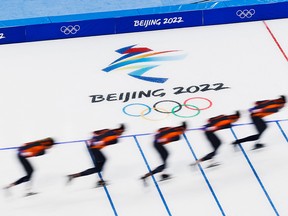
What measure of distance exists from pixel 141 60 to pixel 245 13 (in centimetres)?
193

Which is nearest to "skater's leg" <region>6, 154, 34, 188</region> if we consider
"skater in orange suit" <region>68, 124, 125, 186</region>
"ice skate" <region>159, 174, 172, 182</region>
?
"skater in orange suit" <region>68, 124, 125, 186</region>

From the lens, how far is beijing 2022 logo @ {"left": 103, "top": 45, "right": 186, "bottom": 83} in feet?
35.5

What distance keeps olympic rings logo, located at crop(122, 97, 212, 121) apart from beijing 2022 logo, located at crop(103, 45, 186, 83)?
59cm

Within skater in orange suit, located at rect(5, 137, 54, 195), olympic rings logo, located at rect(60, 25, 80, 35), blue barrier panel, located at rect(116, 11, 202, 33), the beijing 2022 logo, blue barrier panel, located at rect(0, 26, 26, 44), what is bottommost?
skater in orange suit, located at rect(5, 137, 54, 195)

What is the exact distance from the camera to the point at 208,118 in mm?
9852

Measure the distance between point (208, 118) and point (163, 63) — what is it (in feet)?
4.89

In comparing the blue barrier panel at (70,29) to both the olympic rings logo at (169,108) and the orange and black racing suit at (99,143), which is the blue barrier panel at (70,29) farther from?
the orange and black racing suit at (99,143)

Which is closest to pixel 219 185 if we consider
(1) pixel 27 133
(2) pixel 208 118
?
(2) pixel 208 118

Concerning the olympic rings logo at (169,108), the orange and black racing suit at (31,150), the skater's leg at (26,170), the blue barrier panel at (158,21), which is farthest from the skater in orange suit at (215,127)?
the blue barrier panel at (158,21)

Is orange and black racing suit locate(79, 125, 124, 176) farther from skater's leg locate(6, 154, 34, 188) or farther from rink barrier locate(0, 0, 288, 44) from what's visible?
rink barrier locate(0, 0, 288, 44)

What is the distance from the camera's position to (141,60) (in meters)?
11.1

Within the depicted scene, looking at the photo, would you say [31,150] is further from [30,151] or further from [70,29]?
[70,29]

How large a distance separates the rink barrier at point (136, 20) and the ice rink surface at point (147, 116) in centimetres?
13

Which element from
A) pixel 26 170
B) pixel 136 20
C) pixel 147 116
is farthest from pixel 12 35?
pixel 26 170
